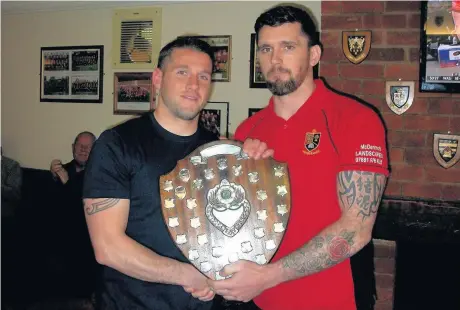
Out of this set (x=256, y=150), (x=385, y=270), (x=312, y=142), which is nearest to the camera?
(x=256, y=150)

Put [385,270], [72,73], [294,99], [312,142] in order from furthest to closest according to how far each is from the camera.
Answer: [72,73] < [385,270] < [294,99] < [312,142]

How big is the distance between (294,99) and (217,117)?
8.82 ft

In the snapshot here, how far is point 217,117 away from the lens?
4.33 meters

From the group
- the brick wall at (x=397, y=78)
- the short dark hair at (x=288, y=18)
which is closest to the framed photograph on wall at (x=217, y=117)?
the brick wall at (x=397, y=78)

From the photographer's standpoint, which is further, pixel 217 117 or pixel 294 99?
→ pixel 217 117

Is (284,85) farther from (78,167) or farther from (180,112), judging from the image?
(78,167)

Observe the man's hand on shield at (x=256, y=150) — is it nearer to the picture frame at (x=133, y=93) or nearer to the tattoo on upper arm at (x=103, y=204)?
the tattoo on upper arm at (x=103, y=204)

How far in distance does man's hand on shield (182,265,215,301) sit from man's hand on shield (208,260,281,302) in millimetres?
29

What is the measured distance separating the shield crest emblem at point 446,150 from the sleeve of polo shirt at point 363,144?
1.36 meters

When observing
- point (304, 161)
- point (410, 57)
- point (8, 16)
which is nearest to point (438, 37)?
point (410, 57)

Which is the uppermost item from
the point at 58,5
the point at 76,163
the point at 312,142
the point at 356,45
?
the point at 58,5

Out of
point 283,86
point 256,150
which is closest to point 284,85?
point 283,86

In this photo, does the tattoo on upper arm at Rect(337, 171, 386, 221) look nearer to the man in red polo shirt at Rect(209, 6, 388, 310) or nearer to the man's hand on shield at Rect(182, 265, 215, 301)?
the man in red polo shirt at Rect(209, 6, 388, 310)

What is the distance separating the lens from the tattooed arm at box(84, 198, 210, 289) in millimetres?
1347
